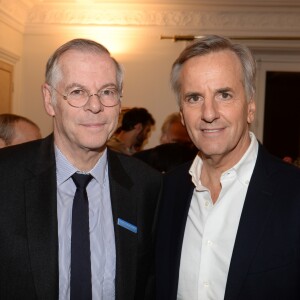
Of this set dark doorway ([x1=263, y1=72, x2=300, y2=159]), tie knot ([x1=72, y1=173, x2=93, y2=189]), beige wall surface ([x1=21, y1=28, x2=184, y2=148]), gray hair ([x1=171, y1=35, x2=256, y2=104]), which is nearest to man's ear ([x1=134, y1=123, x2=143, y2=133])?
beige wall surface ([x1=21, y1=28, x2=184, y2=148])

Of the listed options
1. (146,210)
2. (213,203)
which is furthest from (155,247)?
(213,203)

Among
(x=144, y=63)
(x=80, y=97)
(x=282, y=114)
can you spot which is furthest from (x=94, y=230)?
(x=282, y=114)

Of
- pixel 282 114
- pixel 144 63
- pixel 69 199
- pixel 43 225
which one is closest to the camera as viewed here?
pixel 43 225

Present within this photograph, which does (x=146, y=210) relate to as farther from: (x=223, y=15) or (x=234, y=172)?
(x=223, y=15)

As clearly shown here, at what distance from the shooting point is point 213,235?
179 centimetres

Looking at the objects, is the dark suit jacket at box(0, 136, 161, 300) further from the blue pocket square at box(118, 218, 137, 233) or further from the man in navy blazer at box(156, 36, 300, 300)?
the man in navy blazer at box(156, 36, 300, 300)

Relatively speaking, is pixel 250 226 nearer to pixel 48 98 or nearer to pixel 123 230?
pixel 123 230

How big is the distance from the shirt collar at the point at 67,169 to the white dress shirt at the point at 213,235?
16.6 inches

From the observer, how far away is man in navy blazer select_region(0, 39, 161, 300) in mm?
1621

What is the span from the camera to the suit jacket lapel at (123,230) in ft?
5.84

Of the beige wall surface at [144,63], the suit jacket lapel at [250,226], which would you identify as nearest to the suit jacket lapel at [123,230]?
the suit jacket lapel at [250,226]

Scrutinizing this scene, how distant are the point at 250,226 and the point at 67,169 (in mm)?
753

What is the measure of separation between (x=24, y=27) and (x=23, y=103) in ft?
3.62

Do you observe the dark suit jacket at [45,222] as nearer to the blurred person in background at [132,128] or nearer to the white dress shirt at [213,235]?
the white dress shirt at [213,235]
